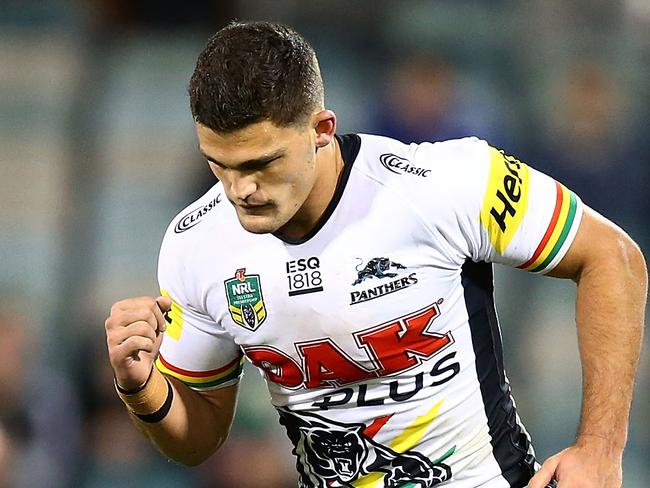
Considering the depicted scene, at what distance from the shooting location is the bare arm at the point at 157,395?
2732mm

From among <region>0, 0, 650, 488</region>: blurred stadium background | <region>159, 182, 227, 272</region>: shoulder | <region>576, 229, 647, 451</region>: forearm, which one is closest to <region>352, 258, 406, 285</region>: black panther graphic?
<region>159, 182, 227, 272</region>: shoulder

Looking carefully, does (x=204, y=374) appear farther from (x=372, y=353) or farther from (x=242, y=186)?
(x=242, y=186)

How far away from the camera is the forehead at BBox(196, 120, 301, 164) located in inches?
102

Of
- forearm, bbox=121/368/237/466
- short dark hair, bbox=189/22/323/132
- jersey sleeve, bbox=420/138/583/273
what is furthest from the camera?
forearm, bbox=121/368/237/466

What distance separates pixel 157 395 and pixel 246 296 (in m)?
0.36

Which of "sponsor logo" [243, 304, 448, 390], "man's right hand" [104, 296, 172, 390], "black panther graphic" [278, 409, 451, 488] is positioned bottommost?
"black panther graphic" [278, 409, 451, 488]

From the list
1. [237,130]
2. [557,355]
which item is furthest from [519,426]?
[557,355]

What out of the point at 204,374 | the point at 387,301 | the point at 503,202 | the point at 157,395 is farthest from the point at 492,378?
the point at 157,395

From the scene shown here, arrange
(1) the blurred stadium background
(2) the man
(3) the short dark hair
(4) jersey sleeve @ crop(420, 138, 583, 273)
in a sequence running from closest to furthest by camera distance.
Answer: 1. (3) the short dark hair
2. (2) the man
3. (4) jersey sleeve @ crop(420, 138, 583, 273)
4. (1) the blurred stadium background

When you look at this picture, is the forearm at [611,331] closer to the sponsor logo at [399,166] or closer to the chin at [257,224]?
the sponsor logo at [399,166]

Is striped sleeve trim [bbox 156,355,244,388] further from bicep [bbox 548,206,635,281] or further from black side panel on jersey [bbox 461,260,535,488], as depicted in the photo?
bicep [bbox 548,206,635,281]

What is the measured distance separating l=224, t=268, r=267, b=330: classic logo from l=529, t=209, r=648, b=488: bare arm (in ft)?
2.46

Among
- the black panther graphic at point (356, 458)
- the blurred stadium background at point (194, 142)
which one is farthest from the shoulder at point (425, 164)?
the blurred stadium background at point (194, 142)

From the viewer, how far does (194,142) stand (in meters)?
6.25
